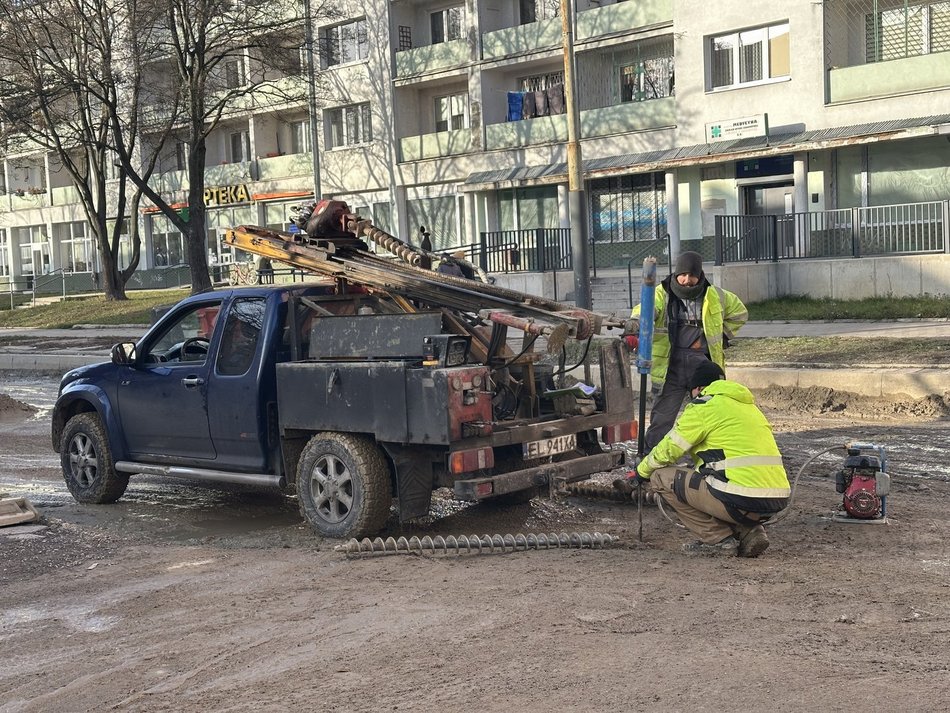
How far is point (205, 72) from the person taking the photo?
109 feet

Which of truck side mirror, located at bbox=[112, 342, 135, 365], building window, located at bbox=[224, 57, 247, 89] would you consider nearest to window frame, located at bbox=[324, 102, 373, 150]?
building window, located at bbox=[224, 57, 247, 89]

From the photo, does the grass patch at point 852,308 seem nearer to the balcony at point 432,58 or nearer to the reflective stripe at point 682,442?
the reflective stripe at point 682,442

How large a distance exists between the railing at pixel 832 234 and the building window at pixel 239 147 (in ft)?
95.1

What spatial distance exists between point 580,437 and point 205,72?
90.7 feet

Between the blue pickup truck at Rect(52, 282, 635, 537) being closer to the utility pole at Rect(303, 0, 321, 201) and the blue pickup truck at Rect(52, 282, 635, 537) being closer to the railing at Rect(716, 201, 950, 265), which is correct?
the railing at Rect(716, 201, 950, 265)

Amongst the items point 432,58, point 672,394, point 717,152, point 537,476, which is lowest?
point 537,476

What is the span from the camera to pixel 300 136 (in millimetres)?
46906

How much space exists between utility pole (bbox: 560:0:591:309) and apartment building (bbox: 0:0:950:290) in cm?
28

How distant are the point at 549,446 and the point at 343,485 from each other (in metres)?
1.39

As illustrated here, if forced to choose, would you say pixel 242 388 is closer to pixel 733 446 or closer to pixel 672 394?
pixel 672 394

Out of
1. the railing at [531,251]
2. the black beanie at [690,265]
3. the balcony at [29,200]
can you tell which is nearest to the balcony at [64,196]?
the balcony at [29,200]

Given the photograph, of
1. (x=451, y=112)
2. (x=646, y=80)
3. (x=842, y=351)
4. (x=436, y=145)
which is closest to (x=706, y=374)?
(x=842, y=351)

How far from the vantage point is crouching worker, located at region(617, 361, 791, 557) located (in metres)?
6.64

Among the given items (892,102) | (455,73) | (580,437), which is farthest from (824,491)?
(455,73)
